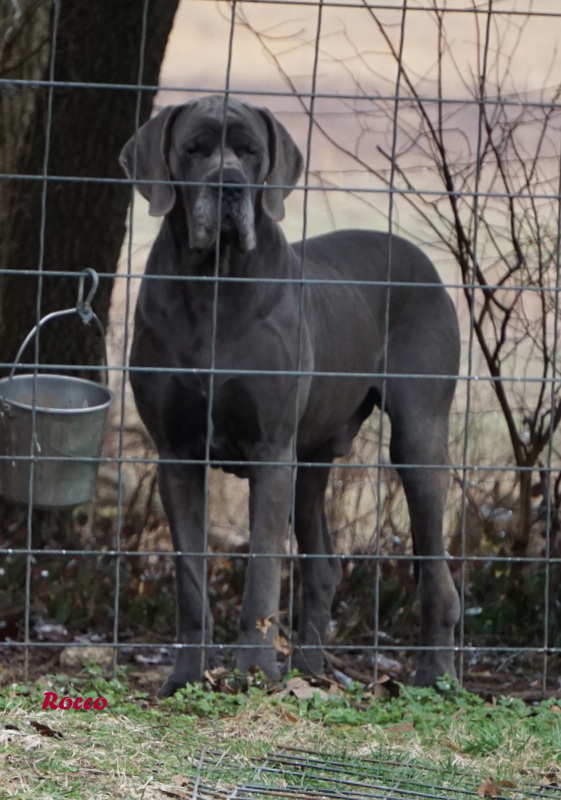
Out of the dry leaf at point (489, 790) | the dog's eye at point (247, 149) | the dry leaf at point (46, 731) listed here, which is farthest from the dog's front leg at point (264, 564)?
the dry leaf at point (489, 790)

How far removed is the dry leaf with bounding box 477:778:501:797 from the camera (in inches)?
131

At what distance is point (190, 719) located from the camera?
4043mm

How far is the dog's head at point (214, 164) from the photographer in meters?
4.65

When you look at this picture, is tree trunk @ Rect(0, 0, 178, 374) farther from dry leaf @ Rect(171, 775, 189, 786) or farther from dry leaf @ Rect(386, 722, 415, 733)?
dry leaf @ Rect(171, 775, 189, 786)

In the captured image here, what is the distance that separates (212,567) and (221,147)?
10.2ft

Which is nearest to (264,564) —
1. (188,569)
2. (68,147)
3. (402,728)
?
(188,569)

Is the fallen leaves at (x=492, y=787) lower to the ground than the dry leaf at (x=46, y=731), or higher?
lower

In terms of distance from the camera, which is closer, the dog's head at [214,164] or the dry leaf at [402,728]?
the dry leaf at [402,728]

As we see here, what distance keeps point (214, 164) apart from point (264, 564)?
1.46m

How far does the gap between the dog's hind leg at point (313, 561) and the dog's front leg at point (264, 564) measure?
0.85 meters

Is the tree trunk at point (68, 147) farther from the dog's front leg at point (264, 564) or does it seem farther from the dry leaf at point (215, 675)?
the dry leaf at point (215, 675)

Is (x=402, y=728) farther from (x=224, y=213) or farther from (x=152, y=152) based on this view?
(x=152, y=152)

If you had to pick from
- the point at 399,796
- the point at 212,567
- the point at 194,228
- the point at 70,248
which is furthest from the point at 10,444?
the point at 212,567

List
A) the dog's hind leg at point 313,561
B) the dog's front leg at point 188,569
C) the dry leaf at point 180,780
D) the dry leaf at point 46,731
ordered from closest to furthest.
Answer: the dry leaf at point 180,780, the dry leaf at point 46,731, the dog's front leg at point 188,569, the dog's hind leg at point 313,561
